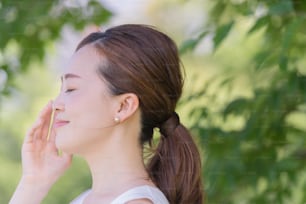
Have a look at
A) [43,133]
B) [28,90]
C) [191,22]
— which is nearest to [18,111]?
[28,90]

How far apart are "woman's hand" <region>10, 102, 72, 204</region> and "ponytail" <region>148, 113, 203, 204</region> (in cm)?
17

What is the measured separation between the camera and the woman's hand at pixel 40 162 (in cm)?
142

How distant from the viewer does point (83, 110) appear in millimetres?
1282

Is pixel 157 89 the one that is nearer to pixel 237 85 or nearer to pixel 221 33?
pixel 221 33

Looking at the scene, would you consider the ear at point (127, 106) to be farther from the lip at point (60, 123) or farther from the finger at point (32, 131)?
the finger at point (32, 131)

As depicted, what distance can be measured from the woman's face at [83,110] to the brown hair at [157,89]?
0.02m

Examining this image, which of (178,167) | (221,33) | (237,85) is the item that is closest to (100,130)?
(178,167)

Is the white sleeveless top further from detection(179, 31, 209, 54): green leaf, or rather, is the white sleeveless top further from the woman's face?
detection(179, 31, 209, 54): green leaf

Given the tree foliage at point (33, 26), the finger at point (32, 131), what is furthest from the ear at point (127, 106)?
the tree foliage at point (33, 26)

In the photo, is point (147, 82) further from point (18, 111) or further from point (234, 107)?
point (18, 111)

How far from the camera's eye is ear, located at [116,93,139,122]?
1285 mm

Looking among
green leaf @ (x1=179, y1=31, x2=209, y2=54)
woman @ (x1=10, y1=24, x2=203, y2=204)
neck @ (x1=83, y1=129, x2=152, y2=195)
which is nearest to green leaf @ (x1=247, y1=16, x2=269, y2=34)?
green leaf @ (x1=179, y1=31, x2=209, y2=54)

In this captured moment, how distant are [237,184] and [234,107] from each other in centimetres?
17

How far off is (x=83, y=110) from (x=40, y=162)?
0.68 ft
